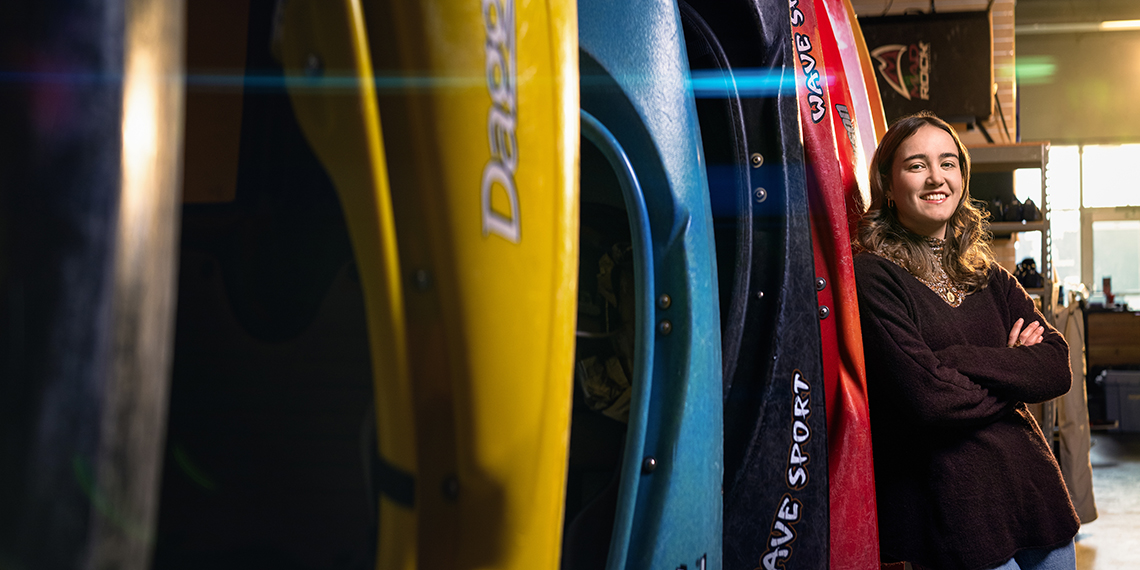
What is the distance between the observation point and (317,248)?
488 millimetres

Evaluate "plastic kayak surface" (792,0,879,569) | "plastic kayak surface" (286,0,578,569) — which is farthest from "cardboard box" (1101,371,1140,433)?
"plastic kayak surface" (286,0,578,569)

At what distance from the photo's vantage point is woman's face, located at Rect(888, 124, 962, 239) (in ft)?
4.79

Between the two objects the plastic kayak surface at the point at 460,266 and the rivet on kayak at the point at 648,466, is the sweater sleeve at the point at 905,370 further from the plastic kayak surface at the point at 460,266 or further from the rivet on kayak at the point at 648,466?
the plastic kayak surface at the point at 460,266

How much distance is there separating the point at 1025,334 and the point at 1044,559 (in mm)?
405

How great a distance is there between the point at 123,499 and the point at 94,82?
134 millimetres

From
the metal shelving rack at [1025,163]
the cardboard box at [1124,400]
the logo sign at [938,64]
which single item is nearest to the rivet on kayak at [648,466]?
the logo sign at [938,64]

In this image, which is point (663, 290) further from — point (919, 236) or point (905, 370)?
point (919, 236)

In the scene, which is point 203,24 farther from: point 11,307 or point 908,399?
point 908,399

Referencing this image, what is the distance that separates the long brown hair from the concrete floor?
119 inches

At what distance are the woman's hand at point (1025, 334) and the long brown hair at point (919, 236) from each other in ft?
0.33

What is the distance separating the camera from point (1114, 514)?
4574mm

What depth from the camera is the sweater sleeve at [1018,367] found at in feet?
4.35

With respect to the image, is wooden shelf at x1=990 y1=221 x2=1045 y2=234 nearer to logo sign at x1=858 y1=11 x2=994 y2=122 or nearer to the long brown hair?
logo sign at x1=858 y1=11 x2=994 y2=122

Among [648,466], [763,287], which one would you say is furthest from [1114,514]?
[648,466]
